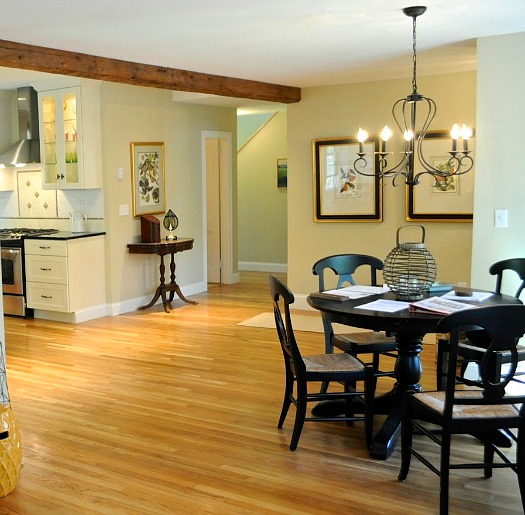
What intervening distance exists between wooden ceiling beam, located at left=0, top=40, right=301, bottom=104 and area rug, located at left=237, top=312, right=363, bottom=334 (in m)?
2.22

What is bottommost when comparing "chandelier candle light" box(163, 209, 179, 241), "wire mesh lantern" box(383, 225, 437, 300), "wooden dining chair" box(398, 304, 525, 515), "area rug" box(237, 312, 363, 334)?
"area rug" box(237, 312, 363, 334)

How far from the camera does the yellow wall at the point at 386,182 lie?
253 inches

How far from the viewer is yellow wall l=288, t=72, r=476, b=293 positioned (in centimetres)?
643

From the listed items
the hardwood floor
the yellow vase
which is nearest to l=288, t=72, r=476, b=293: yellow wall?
the hardwood floor

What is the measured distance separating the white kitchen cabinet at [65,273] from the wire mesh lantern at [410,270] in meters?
4.07

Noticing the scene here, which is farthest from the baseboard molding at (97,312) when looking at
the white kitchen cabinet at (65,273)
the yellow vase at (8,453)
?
the yellow vase at (8,453)

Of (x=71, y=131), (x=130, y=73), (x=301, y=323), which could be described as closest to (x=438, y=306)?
(x=130, y=73)

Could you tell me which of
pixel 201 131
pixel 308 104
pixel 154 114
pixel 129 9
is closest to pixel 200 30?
pixel 129 9

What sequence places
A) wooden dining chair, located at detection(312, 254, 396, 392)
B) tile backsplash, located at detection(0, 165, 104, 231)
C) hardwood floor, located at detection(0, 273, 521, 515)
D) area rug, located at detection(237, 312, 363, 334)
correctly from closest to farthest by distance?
hardwood floor, located at detection(0, 273, 521, 515) < wooden dining chair, located at detection(312, 254, 396, 392) < area rug, located at detection(237, 312, 363, 334) < tile backsplash, located at detection(0, 165, 104, 231)

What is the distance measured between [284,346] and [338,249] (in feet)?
11.6

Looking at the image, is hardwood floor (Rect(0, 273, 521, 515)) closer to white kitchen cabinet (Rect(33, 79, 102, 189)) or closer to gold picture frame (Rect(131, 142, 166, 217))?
white kitchen cabinet (Rect(33, 79, 102, 189))

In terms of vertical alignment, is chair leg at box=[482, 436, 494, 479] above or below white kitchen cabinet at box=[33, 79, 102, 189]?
below

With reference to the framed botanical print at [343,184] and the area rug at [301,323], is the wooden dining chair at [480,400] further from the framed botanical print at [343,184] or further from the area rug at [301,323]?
the framed botanical print at [343,184]

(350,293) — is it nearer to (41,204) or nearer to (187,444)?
(187,444)
